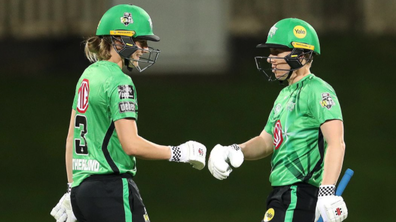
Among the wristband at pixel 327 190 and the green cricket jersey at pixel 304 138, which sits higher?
the green cricket jersey at pixel 304 138

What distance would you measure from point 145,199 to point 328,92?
566 cm

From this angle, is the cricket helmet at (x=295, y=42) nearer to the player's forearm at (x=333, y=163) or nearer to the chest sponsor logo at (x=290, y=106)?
the chest sponsor logo at (x=290, y=106)

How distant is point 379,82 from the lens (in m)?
12.5

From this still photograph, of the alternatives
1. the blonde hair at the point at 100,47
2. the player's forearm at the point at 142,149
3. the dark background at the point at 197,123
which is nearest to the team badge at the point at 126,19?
the blonde hair at the point at 100,47

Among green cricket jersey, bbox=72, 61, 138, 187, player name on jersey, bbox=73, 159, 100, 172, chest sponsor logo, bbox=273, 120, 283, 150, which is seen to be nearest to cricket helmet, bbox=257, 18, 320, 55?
chest sponsor logo, bbox=273, 120, 283, 150

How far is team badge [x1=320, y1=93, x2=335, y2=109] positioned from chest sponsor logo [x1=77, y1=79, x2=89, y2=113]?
133 cm

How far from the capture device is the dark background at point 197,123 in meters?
9.74

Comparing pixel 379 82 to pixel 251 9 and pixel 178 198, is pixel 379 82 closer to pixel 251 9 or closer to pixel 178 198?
pixel 251 9

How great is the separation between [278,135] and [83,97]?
1.20m

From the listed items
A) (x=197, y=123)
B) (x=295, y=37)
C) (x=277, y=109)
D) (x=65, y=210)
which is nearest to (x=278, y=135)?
(x=277, y=109)

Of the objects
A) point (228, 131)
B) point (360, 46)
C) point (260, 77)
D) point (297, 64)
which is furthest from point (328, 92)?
point (360, 46)

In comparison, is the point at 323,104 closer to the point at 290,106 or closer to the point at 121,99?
the point at 290,106

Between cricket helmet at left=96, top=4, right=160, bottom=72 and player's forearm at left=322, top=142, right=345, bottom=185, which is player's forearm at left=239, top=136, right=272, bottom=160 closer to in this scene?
player's forearm at left=322, top=142, right=345, bottom=185

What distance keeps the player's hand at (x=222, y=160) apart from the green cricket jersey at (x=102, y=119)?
23.3 inches
